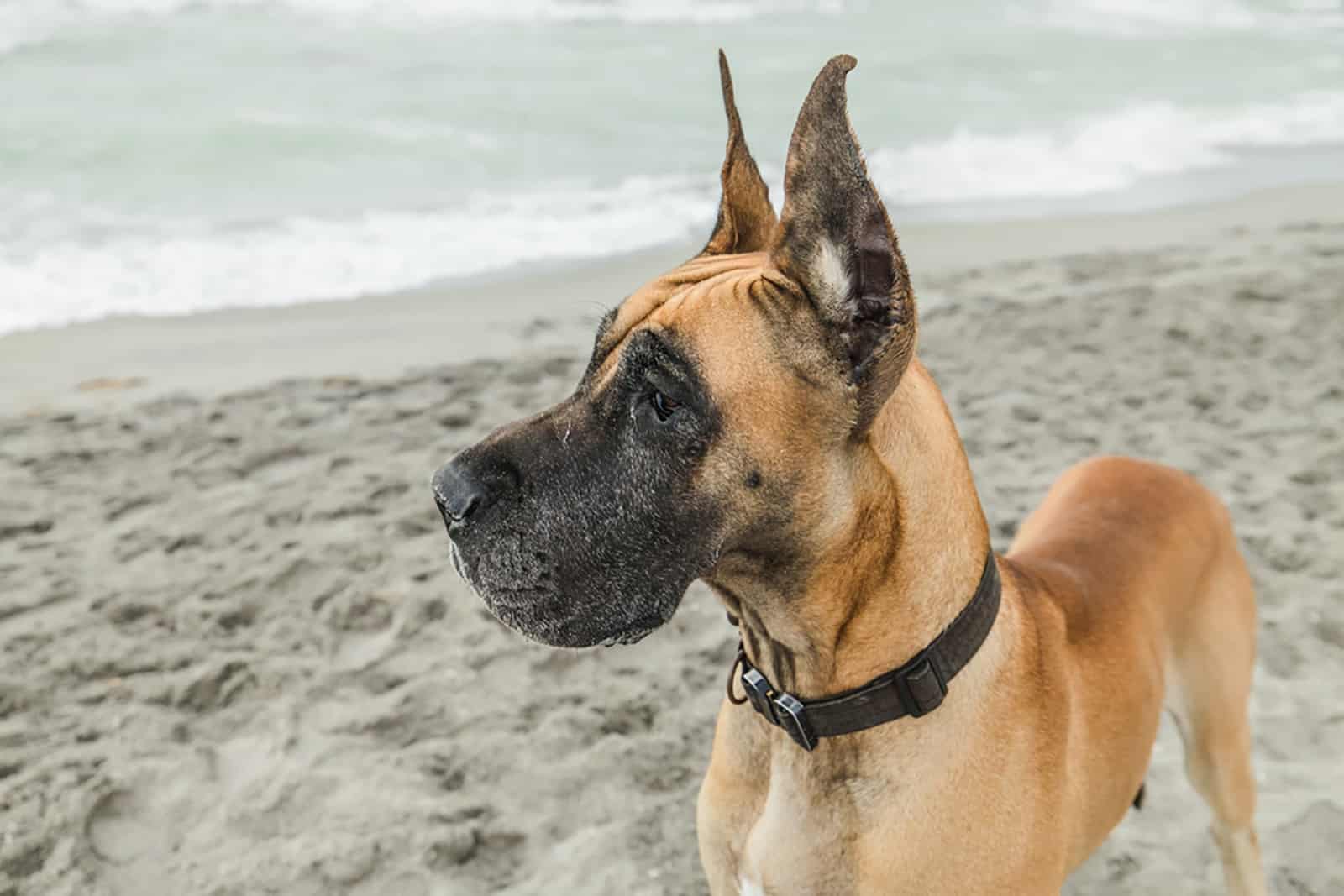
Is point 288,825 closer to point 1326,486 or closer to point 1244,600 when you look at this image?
point 1244,600

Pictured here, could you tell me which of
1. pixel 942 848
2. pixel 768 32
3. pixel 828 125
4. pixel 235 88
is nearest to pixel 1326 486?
pixel 942 848

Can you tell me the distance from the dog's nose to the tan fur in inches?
12.1

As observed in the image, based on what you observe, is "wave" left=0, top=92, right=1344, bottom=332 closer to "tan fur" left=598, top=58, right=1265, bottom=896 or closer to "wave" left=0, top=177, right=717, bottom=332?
"wave" left=0, top=177, right=717, bottom=332

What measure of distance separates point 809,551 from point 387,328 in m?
5.94

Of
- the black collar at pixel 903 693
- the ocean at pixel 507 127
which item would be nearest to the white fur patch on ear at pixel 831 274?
the black collar at pixel 903 693

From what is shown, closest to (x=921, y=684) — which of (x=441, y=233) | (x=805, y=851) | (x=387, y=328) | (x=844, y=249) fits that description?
(x=805, y=851)

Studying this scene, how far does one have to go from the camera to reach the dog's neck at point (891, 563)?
2131mm

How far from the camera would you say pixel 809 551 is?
2.14 metres

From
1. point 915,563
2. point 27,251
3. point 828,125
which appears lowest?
point 27,251

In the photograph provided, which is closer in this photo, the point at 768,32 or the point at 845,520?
the point at 845,520

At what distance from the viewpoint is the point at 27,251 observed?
8789 mm

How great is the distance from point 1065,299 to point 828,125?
6.35 m

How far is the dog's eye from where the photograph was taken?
208cm

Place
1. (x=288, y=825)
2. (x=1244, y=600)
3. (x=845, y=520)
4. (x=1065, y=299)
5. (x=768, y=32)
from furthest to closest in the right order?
1. (x=768, y=32)
2. (x=1065, y=299)
3. (x=288, y=825)
4. (x=1244, y=600)
5. (x=845, y=520)
